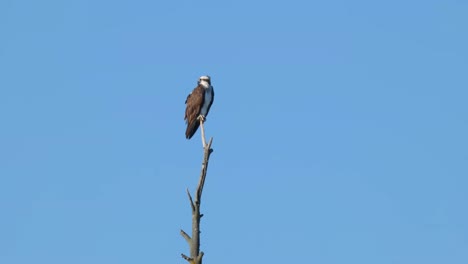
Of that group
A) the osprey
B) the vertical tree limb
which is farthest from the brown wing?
the vertical tree limb

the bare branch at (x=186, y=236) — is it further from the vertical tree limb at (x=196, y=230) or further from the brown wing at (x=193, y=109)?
the brown wing at (x=193, y=109)

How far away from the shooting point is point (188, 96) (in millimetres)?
28047

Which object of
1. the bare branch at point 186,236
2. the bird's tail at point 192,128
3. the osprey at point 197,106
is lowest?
the bare branch at point 186,236

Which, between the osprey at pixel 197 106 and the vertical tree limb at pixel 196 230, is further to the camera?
the osprey at pixel 197 106

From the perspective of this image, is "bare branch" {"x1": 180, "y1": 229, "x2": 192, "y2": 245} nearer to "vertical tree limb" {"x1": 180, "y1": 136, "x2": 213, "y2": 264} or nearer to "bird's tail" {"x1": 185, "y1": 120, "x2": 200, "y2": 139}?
"vertical tree limb" {"x1": 180, "y1": 136, "x2": 213, "y2": 264}

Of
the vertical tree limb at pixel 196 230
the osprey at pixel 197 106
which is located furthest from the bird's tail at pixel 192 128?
the vertical tree limb at pixel 196 230

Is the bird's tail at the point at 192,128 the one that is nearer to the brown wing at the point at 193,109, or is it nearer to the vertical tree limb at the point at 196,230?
the brown wing at the point at 193,109

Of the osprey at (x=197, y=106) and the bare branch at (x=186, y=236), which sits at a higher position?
the osprey at (x=197, y=106)

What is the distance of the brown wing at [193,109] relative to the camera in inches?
1073

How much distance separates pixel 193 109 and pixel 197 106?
0.47 ft

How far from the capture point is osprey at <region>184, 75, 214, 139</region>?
27281 mm

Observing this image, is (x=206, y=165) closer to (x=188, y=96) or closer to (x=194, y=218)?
(x=194, y=218)

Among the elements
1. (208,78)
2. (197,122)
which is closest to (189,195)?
(197,122)

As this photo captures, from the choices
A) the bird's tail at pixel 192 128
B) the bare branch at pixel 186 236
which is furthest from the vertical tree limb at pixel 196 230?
the bird's tail at pixel 192 128
